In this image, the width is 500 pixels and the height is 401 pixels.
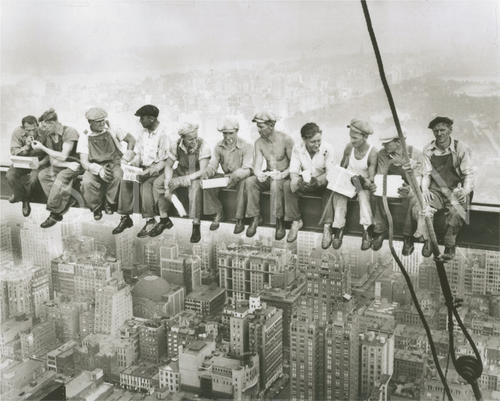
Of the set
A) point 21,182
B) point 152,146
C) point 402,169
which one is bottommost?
point 21,182

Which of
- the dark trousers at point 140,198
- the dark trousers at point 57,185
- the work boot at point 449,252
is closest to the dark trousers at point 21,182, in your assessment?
the dark trousers at point 57,185

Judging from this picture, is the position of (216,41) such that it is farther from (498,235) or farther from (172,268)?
(498,235)

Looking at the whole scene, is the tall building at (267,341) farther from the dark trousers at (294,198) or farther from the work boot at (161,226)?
the work boot at (161,226)

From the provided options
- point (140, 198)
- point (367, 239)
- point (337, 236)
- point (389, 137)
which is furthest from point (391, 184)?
point (140, 198)

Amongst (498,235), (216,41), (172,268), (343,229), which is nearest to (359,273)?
(343,229)

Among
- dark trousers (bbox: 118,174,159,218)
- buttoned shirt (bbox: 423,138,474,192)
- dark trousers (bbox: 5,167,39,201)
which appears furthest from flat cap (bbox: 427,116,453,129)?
dark trousers (bbox: 5,167,39,201)

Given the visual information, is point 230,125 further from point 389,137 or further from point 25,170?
point 25,170
